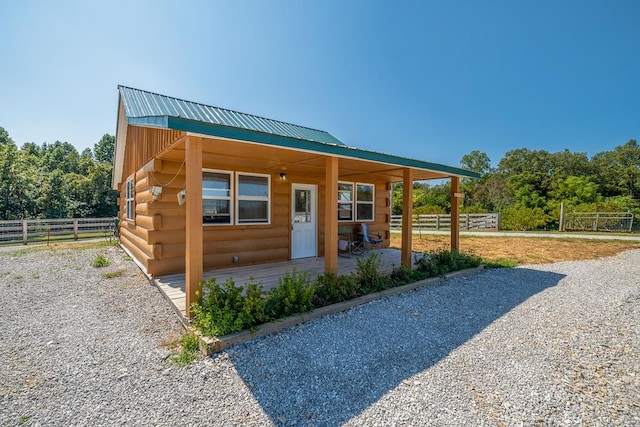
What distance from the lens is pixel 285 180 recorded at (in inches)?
273

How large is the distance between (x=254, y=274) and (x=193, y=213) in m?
2.49

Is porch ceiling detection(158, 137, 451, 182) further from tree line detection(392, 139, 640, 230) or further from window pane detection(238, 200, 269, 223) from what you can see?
tree line detection(392, 139, 640, 230)

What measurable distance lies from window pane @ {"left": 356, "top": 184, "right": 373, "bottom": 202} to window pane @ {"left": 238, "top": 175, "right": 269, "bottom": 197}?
3.37m

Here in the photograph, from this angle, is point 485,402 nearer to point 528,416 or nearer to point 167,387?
point 528,416

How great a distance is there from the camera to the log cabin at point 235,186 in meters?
3.67

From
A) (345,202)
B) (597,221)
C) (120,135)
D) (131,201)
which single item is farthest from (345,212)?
(597,221)

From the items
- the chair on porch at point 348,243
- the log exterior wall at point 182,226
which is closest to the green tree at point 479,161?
the chair on porch at point 348,243

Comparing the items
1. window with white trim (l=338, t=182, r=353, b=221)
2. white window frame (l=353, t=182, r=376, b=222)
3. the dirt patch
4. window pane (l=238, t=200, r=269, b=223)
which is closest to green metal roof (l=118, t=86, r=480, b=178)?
window pane (l=238, t=200, r=269, b=223)

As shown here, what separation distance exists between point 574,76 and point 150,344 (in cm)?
2542

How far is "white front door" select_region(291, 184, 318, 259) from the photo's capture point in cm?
731

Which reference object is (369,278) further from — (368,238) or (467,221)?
(467,221)

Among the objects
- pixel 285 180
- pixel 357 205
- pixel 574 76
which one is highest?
pixel 574 76

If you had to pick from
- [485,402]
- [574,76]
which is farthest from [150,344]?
[574,76]

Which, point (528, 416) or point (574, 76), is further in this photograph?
point (574, 76)
